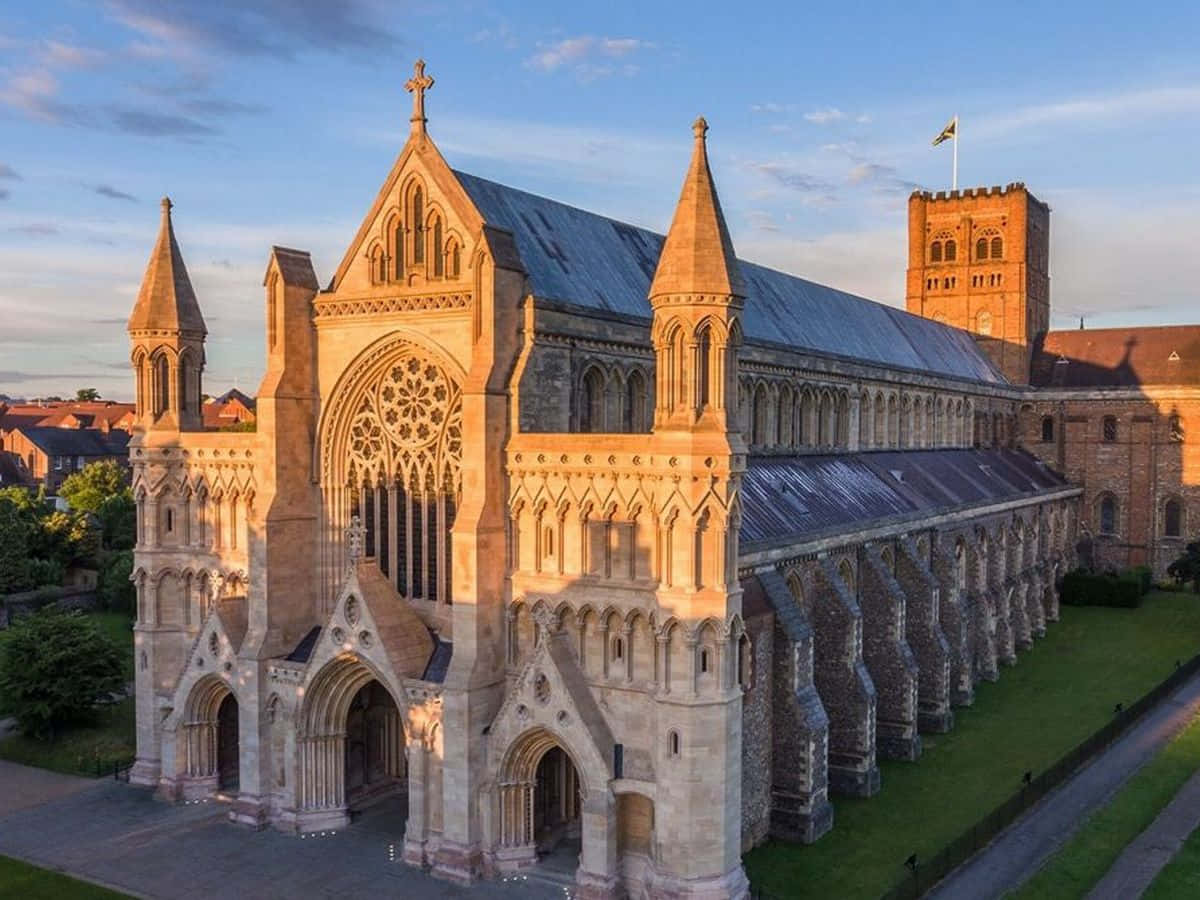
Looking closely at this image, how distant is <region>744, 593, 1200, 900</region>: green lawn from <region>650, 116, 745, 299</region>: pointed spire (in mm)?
14697

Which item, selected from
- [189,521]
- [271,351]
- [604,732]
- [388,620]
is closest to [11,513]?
[189,521]

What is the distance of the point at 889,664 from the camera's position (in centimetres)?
3519

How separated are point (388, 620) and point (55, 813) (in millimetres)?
11901

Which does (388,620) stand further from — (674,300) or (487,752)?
(674,300)

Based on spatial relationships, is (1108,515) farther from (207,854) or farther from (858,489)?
(207,854)

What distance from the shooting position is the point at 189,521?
111 ft

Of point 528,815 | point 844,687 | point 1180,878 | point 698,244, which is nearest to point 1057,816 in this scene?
point 1180,878

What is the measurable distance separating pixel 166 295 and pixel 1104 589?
172ft

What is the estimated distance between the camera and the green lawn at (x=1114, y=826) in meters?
25.5

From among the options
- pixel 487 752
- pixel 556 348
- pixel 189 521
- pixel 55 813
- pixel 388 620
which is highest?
pixel 556 348

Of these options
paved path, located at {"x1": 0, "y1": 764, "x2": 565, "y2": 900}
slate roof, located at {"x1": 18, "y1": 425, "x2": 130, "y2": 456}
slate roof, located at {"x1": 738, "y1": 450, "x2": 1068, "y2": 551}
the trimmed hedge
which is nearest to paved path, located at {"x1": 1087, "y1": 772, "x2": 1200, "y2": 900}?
slate roof, located at {"x1": 738, "y1": 450, "x2": 1068, "y2": 551}

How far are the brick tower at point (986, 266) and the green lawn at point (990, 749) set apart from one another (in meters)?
23.7

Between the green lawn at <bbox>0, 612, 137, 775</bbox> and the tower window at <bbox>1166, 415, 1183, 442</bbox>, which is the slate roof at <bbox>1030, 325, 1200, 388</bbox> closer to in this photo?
the tower window at <bbox>1166, 415, 1183, 442</bbox>

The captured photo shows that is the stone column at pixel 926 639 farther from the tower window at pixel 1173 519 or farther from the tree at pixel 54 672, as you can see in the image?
the tower window at pixel 1173 519
